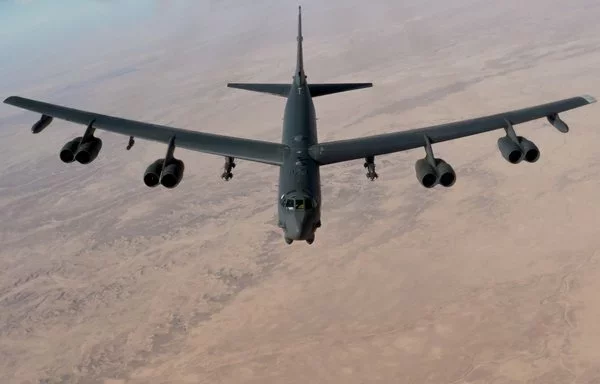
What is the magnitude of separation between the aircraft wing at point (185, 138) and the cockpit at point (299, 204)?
199 inches

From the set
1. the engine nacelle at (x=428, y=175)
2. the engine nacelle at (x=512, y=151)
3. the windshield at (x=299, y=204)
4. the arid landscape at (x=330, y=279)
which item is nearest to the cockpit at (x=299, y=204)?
the windshield at (x=299, y=204)

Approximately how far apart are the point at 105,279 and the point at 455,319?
58850 mm

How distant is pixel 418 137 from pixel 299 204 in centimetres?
1053

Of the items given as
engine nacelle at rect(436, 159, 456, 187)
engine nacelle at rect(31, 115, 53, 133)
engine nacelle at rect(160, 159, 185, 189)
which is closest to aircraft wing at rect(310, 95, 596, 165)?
engine nacelle at rect(436, 159, 456, 187)

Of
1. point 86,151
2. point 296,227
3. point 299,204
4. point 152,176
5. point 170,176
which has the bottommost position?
point 296,227

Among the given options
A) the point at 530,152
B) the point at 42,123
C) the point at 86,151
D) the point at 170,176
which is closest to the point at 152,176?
the point at 170,176

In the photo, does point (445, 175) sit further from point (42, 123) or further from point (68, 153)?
→ point (42, 123)

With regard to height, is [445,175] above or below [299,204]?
below

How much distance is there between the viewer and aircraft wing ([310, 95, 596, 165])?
27.9 m

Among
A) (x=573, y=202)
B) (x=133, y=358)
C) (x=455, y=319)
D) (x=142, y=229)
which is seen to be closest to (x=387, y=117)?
(x=573, y=202)

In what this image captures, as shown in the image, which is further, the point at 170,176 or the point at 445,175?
the point at 170,176

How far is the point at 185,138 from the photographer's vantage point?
29.4 metres

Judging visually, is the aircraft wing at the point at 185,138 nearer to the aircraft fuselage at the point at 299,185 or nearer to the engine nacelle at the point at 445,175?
the aircraft fuselage at the point at 299,185

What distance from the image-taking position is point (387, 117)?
144 metres
